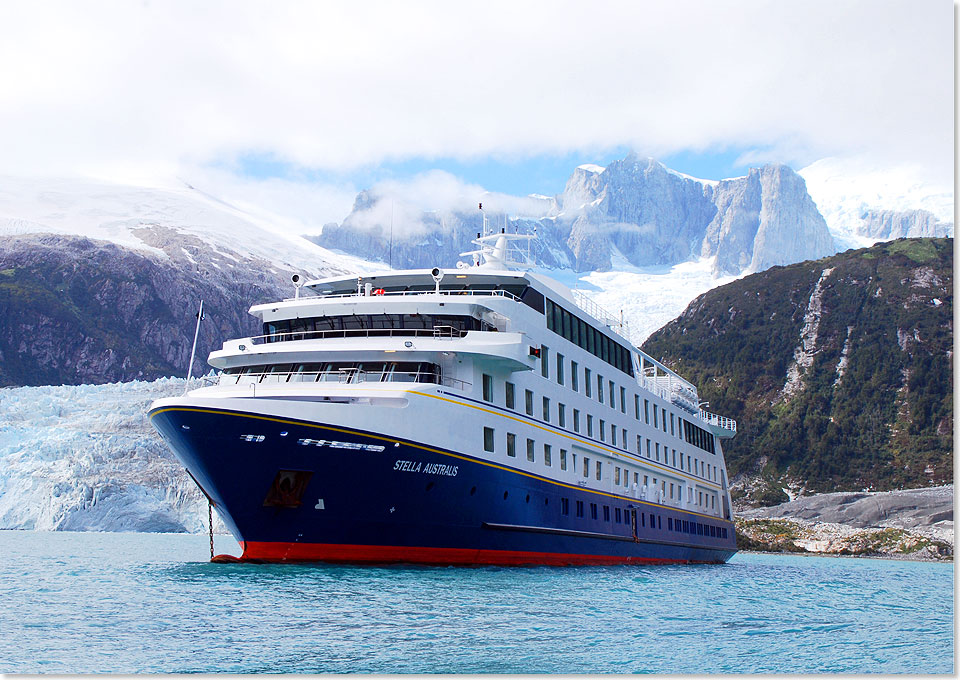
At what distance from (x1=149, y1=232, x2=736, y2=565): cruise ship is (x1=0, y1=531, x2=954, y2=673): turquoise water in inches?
46.3

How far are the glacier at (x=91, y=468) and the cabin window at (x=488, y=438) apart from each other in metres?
45.3

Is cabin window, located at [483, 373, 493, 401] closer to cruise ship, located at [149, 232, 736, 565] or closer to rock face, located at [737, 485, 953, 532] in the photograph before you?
cruise ship, located at [149, 232, 736, 565]

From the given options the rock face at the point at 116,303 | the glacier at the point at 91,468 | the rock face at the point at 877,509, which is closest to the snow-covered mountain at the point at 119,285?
the rock face at the point at 116,303

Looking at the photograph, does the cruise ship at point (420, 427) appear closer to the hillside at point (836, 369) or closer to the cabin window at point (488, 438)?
the cabin window at point (488, 438)

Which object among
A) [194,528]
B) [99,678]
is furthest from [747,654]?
[194,528]

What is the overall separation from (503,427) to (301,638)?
1251 cm

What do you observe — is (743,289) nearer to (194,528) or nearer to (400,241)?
(400,241)

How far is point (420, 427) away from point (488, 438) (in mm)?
3106

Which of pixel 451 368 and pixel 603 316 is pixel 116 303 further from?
pixel 451 368

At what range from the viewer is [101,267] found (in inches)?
5684

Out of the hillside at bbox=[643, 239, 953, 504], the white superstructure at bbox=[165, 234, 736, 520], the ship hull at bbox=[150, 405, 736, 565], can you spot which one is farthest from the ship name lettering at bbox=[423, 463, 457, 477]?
the hillside at bbox=[643, 239, 953, 504]

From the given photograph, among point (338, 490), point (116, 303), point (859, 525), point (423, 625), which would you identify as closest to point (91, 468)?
point (338, 490)

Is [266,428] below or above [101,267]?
below

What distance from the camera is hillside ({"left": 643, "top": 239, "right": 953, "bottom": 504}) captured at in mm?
111812
